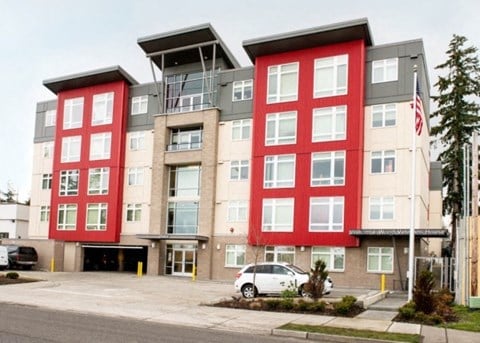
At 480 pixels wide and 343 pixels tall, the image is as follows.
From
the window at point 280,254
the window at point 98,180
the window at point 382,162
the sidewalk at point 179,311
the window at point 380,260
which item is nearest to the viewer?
the sidewalk at point 179,311

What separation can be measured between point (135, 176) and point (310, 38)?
16681 millimetres

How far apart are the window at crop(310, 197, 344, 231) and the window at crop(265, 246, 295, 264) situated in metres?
2.10

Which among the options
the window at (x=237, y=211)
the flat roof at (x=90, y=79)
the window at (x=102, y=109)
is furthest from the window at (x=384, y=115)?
the window at (x=102, y=109)

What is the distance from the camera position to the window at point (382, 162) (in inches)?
1272

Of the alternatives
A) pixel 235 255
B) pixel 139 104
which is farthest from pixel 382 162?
pixel 139 104

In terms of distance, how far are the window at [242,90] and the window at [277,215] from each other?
7.47 metres

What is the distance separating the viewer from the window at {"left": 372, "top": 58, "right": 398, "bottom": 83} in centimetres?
3284

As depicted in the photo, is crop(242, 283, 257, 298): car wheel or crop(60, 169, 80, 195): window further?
crop(60, 169, 80, 195): window

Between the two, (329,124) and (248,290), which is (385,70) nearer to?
(329,124)

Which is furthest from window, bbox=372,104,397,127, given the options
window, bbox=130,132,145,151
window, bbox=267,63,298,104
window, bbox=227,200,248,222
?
window, bbox=130,132,145,151

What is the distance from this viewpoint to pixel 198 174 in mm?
39281

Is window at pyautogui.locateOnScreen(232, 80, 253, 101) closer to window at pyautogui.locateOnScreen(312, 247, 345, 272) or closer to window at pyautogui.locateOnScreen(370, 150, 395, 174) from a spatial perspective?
window at pyautogui.locateOnScreen(370, 150, 395, 174)

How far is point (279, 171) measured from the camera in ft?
115

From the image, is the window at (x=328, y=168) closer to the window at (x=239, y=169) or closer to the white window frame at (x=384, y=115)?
the white window frame at (x=384, y=115)
